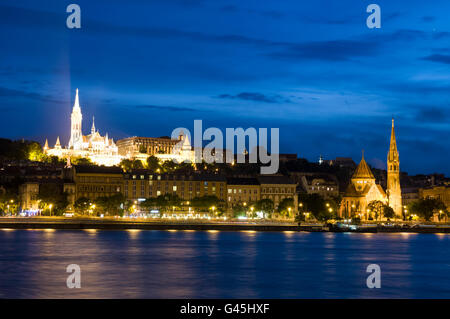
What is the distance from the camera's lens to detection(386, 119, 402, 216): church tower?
383 ft

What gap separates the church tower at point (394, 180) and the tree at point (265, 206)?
2059cm

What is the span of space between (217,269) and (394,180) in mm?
80120

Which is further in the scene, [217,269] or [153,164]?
[153,164]

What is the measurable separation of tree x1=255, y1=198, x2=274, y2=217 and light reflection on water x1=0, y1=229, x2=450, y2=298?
40035 mm

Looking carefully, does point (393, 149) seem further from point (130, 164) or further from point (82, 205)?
point (130, 164)

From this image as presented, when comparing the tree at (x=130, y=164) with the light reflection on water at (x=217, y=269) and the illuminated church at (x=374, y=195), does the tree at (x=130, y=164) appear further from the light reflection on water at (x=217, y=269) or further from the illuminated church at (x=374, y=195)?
the light reflection on water at (x=217, y=269)

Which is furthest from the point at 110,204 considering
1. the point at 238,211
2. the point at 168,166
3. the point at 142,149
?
the point at 142,149

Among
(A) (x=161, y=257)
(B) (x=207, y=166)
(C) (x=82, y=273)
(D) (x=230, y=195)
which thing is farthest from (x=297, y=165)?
(C) (x=82, y=273)

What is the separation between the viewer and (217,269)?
43.9m

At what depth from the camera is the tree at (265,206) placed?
4194 inches
